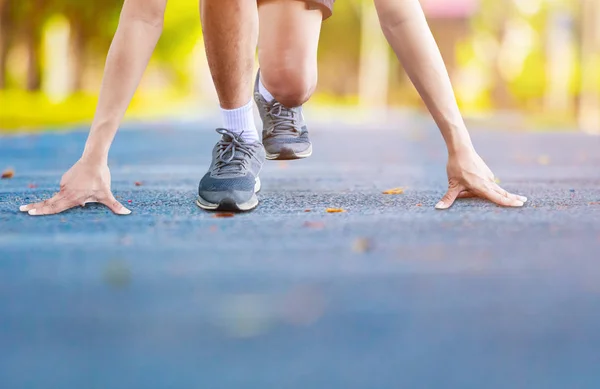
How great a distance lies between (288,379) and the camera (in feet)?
4.73

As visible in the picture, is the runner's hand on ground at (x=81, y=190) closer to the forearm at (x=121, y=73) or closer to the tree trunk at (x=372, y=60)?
the forearm at (x=121, y=73)

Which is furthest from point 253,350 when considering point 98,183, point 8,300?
point 98,183

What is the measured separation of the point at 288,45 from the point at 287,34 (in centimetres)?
5

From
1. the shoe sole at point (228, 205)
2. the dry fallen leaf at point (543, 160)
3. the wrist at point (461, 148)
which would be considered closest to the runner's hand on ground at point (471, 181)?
the wrist at point (461, 148)

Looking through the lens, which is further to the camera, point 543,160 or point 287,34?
point 543,160

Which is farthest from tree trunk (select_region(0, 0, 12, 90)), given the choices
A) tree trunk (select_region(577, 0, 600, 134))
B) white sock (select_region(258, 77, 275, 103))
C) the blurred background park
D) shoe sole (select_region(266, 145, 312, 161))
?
shoe sole (select_region(266, 145, 312, 161))

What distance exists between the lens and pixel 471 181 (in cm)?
326

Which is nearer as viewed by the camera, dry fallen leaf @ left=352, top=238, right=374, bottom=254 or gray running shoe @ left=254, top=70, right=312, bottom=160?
dry fallen leaf @ left=352, top=238, right=374, bottom=254

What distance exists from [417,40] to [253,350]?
198 centimetres

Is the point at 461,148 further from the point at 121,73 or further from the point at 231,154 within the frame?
the point at 121,73

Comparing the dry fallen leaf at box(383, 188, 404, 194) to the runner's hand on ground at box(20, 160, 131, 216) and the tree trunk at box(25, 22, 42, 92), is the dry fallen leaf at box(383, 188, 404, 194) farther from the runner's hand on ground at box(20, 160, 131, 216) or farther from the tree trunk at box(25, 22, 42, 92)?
the tree trunk at box(25, 22, 42, 92)

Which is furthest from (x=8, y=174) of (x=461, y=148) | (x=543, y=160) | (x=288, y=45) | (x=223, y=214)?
(x=543, y=160)

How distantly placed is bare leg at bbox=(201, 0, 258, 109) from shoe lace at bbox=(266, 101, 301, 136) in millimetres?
603

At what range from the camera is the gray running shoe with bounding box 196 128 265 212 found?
10.5 ft
